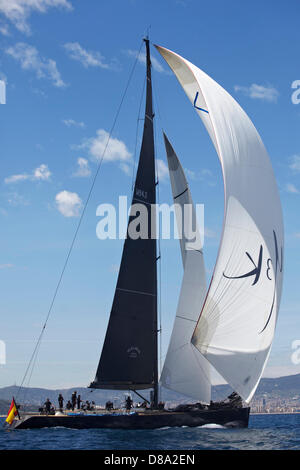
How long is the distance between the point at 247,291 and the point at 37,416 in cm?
1151

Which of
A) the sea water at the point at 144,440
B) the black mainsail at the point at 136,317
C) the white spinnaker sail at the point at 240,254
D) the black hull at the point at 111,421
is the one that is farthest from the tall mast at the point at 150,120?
the white spinnaker sail at the point at 240,254

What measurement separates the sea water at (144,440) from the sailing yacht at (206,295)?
0.82m

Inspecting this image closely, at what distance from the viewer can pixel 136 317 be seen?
27.9m

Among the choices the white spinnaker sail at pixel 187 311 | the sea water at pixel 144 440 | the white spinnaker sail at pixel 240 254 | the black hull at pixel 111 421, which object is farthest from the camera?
the white spinnaker sail at pixel 187 311

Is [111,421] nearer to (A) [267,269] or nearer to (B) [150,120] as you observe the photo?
(A) [267,269]

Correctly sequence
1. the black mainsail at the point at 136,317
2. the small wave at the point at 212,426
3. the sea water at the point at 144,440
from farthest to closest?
the black mainsail at the point at 136,317, the small wave at the point at 212,426, the sea water at the point at 144,440

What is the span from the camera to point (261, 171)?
24984 millimetres

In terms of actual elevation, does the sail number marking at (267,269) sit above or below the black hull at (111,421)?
above

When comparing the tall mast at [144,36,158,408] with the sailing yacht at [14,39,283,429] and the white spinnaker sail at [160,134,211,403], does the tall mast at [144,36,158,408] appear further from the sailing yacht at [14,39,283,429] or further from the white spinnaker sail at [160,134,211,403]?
the white spinnaker sail at [160,134,211,403]

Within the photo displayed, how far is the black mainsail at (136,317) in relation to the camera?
2730 cm

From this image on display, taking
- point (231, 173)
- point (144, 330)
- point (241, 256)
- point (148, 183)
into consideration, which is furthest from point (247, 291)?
point (148, 183)

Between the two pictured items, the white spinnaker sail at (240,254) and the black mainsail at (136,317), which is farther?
the black mainsail at (136,317)

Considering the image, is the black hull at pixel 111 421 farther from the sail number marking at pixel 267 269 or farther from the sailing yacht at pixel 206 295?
the sail number marking at pixel 267 269

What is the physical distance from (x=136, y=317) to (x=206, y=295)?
704cm
